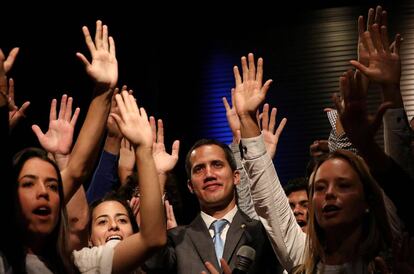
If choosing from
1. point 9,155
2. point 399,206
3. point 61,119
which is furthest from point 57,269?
point 399,206

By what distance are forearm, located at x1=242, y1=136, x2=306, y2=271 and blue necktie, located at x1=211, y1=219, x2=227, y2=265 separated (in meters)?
0.38

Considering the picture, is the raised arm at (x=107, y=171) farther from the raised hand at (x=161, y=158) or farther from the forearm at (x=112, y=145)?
the raised hand at (x=161, y=158)

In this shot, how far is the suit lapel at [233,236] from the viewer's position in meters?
3.16

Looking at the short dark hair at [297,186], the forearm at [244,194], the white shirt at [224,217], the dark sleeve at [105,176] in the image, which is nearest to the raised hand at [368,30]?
the white shirt at [224,217]

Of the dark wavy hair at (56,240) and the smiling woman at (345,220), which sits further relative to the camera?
the smiling woman at (345,220)

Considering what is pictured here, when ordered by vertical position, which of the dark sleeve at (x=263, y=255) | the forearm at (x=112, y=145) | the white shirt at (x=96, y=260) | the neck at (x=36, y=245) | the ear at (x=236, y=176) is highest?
the forearm at (x=112, y=145)

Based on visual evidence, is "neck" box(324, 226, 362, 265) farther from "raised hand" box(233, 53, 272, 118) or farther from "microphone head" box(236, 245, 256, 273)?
"raised hand" box(233, 53, 272, 118)

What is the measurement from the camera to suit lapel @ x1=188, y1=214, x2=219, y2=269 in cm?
315

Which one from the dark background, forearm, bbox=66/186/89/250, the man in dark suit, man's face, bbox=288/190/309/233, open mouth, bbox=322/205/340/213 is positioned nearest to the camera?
open mouth, bbox=322/205/340/213

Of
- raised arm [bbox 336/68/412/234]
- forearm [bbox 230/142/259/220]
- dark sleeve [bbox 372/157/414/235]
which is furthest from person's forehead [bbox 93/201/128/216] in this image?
dark sleeve [bbox 372/157/414/235]

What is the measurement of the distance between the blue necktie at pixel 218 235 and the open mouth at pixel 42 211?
1065mm

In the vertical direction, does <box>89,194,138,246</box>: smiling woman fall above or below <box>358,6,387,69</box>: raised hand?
below

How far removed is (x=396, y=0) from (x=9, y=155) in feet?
12.7

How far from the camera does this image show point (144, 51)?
5547 mm
